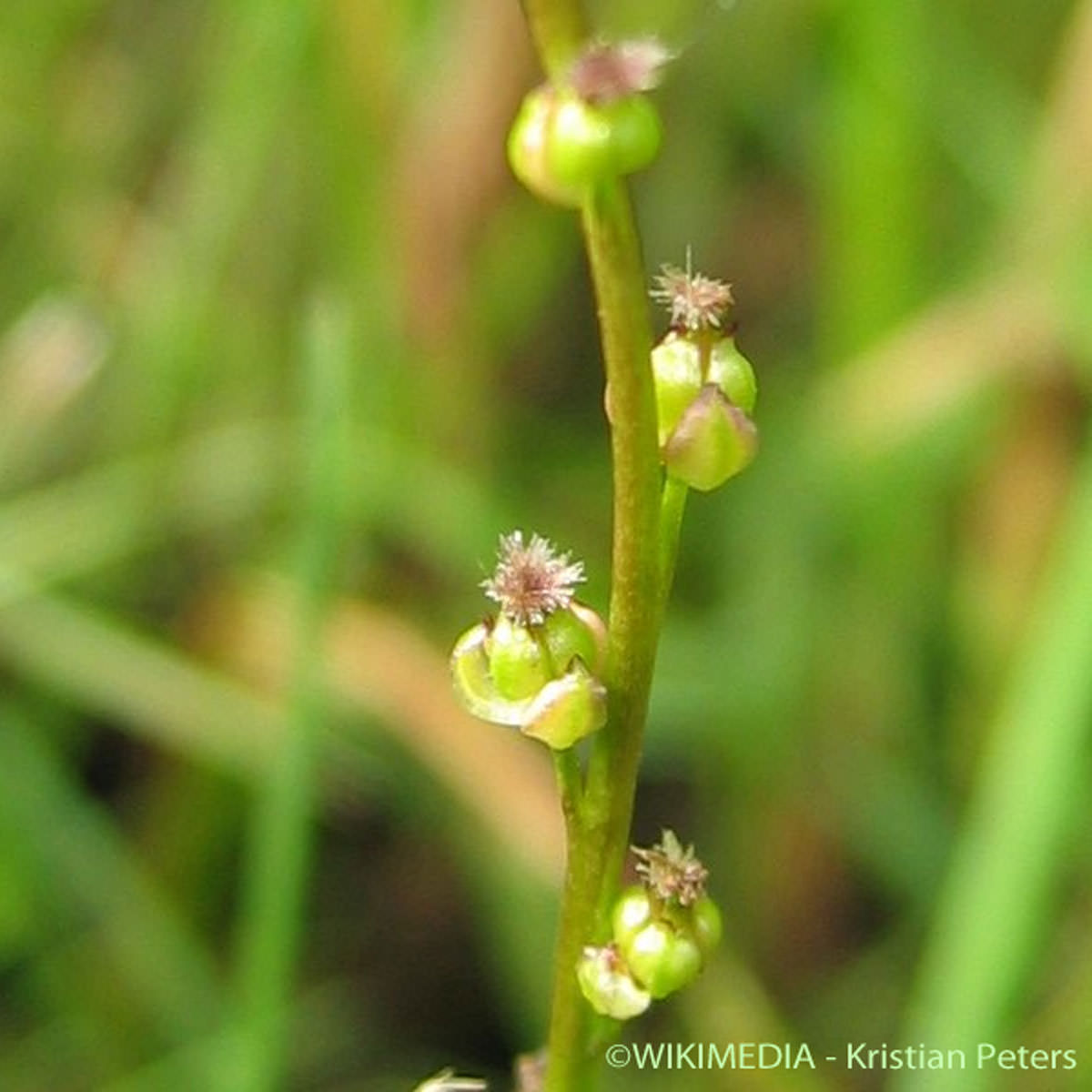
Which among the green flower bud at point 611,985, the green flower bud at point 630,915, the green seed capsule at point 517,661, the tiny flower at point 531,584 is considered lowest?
the green flower bud at point 611,985

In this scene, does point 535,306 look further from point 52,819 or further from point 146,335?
point 52,819

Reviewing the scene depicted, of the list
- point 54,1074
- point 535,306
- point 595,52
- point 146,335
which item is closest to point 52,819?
point 54,1074

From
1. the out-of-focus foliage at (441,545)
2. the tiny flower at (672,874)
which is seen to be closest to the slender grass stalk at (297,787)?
the out-of-focus foliage at (441,545)

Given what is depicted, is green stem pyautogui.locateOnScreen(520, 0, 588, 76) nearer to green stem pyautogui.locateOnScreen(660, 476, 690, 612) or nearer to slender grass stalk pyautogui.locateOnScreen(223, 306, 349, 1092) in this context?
green stem pyautogui.locateOnScreen(660, 476, 690, 612)

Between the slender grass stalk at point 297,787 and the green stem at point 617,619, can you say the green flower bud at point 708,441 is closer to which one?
the green stem at point 617,619

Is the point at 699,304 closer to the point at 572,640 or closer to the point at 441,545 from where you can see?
the point at 572,640

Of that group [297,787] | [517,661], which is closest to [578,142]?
[517,661]
